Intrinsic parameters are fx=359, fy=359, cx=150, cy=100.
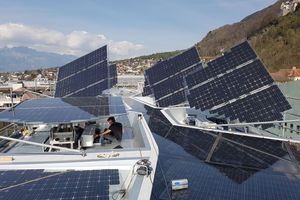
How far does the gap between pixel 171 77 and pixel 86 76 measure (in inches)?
241

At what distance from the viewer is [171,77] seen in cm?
2545

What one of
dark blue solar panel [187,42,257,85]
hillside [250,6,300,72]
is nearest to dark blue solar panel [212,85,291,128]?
dark blue solar panel [187,42,257,85]

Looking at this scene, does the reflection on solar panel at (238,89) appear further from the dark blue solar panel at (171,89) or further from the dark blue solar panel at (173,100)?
the dark blue solar panel at (171,89)

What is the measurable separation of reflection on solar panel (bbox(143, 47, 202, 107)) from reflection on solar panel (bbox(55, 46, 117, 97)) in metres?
3.46

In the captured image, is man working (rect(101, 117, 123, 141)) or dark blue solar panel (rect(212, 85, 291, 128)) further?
dark blue solar panel (rect(212, 85, 291, 128))

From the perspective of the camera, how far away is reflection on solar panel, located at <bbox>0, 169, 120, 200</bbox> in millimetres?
6367

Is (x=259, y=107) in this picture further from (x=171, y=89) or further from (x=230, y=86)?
(x=171, y=89)

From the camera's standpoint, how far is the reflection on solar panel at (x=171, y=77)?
22703mm

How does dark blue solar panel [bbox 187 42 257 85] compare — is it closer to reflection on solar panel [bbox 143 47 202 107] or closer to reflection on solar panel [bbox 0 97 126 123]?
reflection on solar panel [bbox 143 47 202 107]

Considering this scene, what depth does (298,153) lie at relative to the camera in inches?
469

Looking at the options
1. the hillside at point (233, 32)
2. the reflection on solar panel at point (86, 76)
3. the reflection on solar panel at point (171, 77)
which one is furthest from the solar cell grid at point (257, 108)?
the hillside at point (233, 32)

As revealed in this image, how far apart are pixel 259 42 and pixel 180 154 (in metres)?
105

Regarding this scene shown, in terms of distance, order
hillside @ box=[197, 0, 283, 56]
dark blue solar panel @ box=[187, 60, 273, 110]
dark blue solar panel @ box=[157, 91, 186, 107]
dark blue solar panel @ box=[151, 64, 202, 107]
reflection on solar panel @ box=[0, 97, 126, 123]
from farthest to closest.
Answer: hillside @ box=[197, 0, 283, 56]
dark blue solar panel @ box=[151, 64, 202, 107]
dark blue solar panel @ box=[157, 91, 186, 107]
dark blue solar panel @ box=[187, 60, 273, 110]
reflection on solar panel @ box=[0, 97, 126, 123]

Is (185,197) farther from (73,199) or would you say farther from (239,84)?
(239,84)
